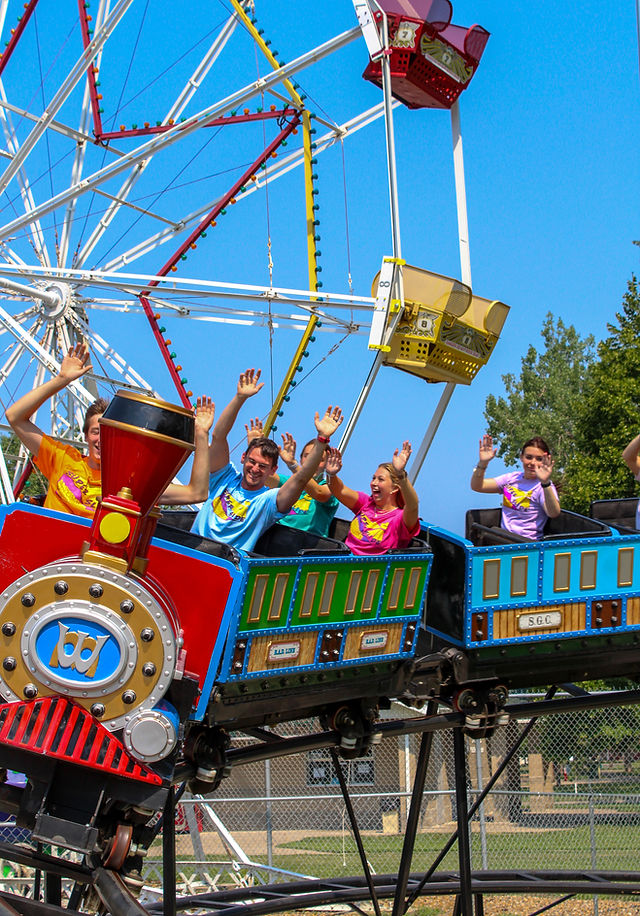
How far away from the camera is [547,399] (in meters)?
35.3

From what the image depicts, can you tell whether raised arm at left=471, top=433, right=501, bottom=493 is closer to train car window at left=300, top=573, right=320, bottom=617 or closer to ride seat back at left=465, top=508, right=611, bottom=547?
ride seat back at left=465, top=508, right=611, bottom=547

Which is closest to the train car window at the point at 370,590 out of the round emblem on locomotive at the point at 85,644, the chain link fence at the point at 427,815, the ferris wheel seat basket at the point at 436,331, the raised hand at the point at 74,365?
the round emblem on locomotive at the point at 85,644

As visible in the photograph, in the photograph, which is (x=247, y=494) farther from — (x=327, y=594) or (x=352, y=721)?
(x=352, y=721)

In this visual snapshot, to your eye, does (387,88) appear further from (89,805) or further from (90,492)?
(89,805)

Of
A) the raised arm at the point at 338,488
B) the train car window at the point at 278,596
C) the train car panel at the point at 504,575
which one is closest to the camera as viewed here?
the train car window at the point at 278,596

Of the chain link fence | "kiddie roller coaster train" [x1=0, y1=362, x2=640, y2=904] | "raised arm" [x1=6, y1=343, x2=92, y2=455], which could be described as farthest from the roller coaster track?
the chain link fence

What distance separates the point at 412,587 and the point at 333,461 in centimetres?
105

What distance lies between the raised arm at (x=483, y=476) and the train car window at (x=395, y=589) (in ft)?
4.87

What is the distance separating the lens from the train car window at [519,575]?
5.65m

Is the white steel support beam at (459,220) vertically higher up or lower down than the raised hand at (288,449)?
higher up

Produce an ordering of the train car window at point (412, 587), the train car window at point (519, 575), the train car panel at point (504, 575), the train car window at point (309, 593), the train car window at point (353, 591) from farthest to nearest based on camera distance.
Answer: the train car window at point (519, 575), the train car panel at point (504, 575), the train car window at point (412, 587), the train car window at point (353, 591), the train car window at point (309, 593)

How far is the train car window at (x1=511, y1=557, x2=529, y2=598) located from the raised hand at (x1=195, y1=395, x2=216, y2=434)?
5.71 feet

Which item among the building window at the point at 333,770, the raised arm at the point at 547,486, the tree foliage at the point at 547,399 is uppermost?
the tree foliage at the point at 547,399

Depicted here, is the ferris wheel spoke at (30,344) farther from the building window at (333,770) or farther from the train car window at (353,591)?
the train car window at (353,591)
